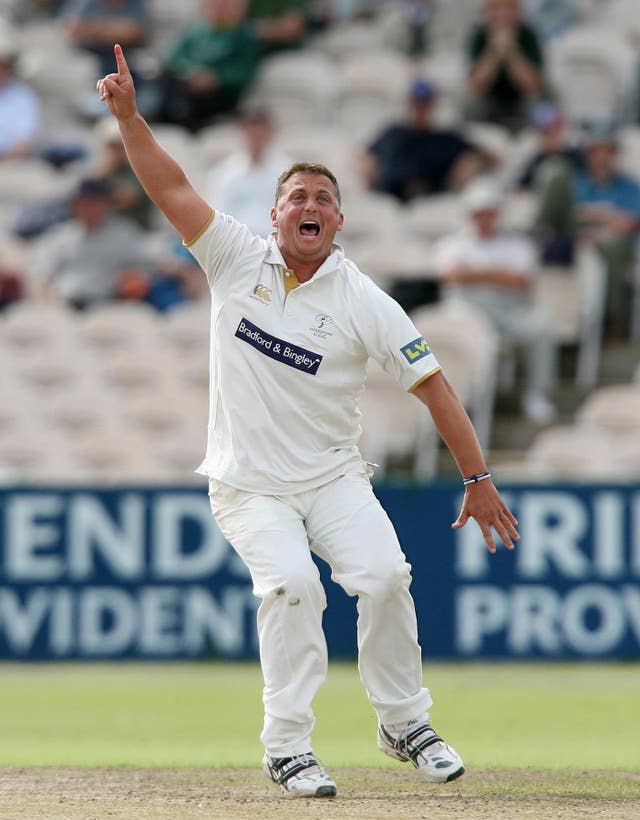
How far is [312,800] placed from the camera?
18.3 feet

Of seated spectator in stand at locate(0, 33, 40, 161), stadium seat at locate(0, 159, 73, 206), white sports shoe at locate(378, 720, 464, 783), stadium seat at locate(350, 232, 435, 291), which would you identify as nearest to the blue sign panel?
stadium seat at locate(350, 232, 435, 291)

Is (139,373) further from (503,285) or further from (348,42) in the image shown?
(348,42)

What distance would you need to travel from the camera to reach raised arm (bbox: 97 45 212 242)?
568 centimetres

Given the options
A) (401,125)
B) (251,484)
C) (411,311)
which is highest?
(401,125)

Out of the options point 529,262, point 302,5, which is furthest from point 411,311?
point 302,5

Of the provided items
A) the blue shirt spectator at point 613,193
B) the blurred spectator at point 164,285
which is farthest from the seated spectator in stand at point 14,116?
the blue shirt spectator at point 613,193

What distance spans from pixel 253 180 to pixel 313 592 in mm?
7775

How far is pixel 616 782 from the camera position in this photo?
6.23 meters

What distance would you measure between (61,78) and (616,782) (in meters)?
11.4

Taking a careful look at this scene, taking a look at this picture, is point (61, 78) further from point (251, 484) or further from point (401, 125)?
point (251, 484)

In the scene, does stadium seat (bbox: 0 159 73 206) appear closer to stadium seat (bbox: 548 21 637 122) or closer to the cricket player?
stadium seat (bbox: 548 21 637 122)

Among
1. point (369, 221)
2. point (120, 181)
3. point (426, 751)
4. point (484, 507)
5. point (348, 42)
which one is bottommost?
point (426, 751)

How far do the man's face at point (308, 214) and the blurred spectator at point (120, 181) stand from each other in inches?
317

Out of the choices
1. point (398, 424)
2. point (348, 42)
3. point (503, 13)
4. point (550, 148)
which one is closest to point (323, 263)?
point (398, 424)
